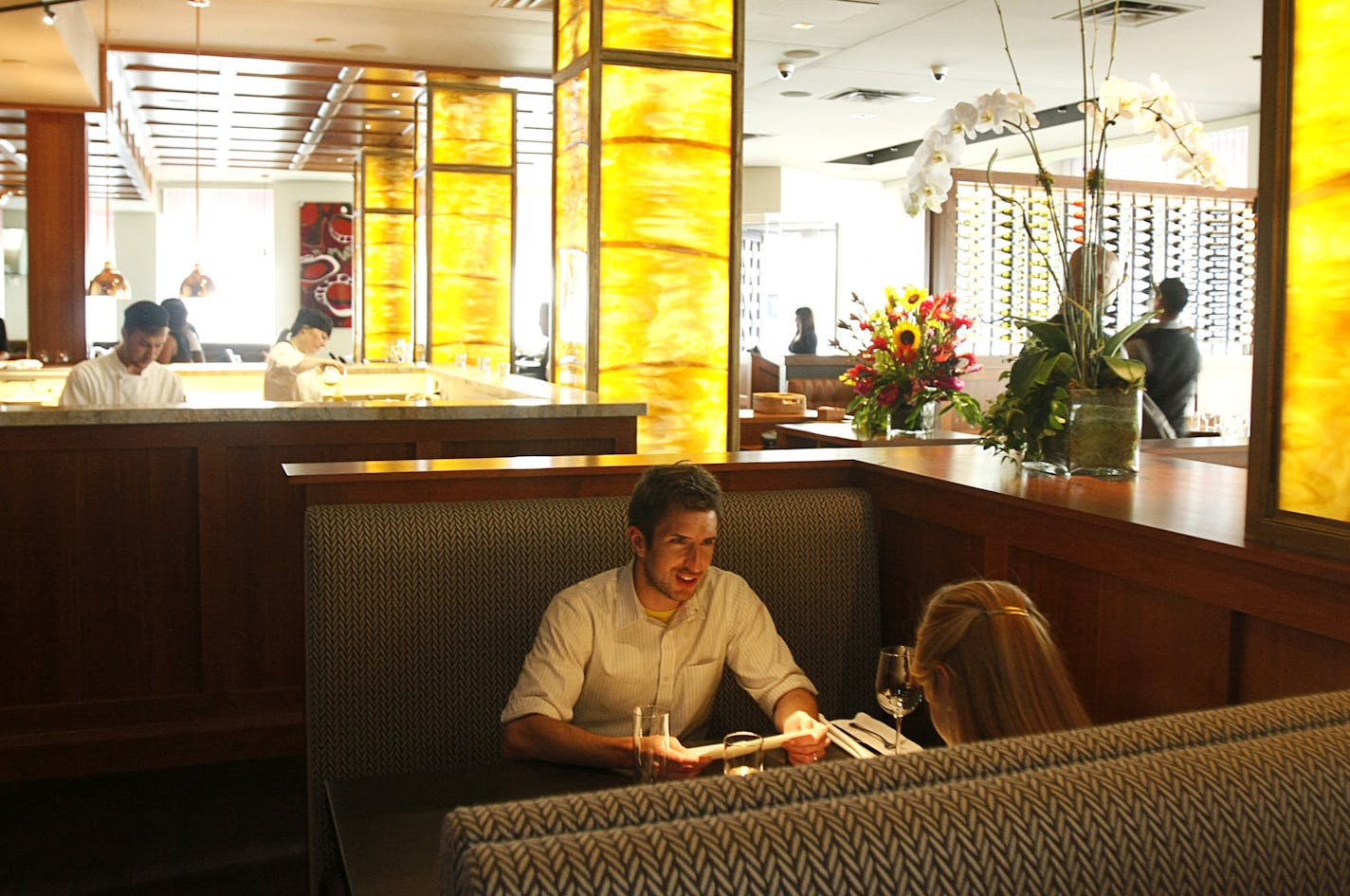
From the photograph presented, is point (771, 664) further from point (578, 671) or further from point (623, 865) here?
point (623, 865)

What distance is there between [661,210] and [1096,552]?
358 cm

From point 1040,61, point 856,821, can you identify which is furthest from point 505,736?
point 1040,61

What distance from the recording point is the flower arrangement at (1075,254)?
2686 mm

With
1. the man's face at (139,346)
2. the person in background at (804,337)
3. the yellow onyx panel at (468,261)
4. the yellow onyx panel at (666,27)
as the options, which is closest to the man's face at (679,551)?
the yellow onyx panel at (666,27)

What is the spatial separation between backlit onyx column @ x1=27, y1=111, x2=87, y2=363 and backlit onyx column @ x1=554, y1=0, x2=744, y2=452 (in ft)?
21.6

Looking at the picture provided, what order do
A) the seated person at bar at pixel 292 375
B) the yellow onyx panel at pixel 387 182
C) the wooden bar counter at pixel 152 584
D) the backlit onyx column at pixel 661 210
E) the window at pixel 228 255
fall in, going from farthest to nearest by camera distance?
the window at pixel 228 255, the yellow onyx panel at pixel 387 182, the seated person at bar at pixel 292 375, the backlit onyx column at pixel 661 210, the wooden bar counter at pixel 152 584

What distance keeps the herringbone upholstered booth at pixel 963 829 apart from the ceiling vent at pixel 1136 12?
25.7ft

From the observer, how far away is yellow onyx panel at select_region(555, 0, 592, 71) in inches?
229

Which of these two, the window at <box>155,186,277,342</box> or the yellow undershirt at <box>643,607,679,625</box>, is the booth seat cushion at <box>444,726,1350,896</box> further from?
the window at <box>155,186,277,342</box>

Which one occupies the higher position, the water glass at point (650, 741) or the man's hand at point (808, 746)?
the water glass at point (650, 741)

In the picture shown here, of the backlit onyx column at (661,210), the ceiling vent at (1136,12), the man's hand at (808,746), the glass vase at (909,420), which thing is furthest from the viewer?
the ceiling vent at (1136,12)

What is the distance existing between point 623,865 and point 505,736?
173 cm

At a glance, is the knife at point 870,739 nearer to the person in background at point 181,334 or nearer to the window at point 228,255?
the person in background at point 181,334

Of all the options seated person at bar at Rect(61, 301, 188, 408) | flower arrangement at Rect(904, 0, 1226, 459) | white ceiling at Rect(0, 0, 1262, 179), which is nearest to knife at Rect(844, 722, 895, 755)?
flower arrangement at Rect(904, 0, 1226, 459)
